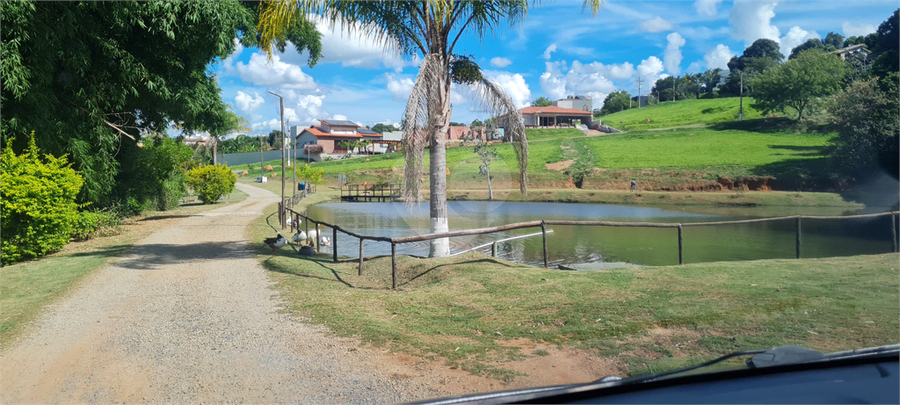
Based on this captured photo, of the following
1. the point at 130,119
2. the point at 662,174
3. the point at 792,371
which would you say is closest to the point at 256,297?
the point at 792,371

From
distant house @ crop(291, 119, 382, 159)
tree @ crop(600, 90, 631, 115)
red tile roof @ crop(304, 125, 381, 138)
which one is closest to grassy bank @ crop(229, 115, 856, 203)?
distant house @ crop(291, 119, 382, 159)

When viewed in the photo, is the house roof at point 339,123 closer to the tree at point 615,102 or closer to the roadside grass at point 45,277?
the tree at point 615,102

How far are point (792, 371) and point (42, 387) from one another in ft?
17.7

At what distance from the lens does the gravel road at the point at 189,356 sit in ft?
14.1

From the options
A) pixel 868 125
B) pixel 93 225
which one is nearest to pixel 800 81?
pixel 868 125

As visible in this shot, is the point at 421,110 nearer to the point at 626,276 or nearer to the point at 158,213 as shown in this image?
the point at 626,276

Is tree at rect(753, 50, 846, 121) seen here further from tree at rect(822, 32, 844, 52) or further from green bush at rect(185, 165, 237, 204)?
green bush at rect(185, 165, 237, 204)

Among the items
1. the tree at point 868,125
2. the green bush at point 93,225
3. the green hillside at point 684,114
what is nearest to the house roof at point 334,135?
the green hillside at point 684,114

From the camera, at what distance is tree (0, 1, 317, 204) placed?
400 inches

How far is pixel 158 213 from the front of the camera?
83.3 ft

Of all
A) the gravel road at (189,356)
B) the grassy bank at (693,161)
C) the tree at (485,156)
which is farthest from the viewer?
the grassy bank at (693,161)

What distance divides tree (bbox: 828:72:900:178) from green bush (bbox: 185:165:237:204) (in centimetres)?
3536

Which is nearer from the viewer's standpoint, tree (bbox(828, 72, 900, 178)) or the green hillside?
tree (bbox(828, 72, 900, 178))

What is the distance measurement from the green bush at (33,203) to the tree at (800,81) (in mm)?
44767
